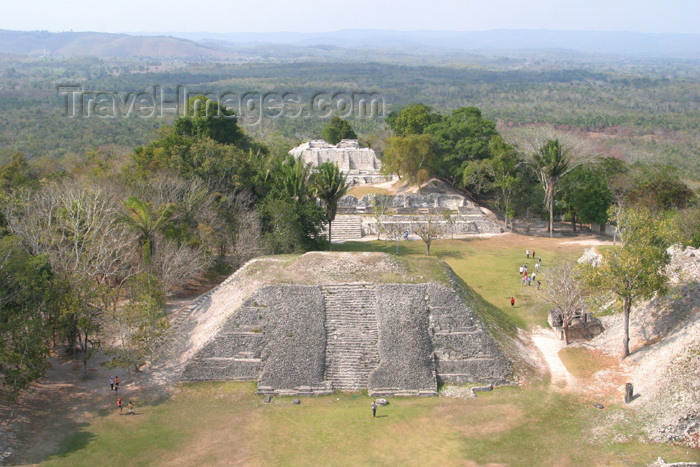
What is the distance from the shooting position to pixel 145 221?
29.3 metres

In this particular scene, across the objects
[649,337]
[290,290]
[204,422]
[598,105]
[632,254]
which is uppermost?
[598,105]

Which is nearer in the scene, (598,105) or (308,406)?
(308,406)

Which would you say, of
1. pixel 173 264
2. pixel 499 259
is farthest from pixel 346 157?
pixel 173 264

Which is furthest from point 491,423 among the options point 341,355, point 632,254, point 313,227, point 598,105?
point 598,105

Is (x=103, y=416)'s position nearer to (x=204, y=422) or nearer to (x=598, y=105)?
(x=204, y=422)

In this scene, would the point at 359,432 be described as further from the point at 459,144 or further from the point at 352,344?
the point at 459,144

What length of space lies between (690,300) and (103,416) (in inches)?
929

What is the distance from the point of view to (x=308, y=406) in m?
21.4

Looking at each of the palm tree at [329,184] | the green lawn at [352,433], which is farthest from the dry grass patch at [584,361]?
the palm tree at [329,184]

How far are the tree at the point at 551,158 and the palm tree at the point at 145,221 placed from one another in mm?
29335

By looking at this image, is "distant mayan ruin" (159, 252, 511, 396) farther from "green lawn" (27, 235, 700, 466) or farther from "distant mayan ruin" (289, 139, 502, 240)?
"distant mayan ruin" (289, 139, 502, 240)

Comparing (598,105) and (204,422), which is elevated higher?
(598,105)

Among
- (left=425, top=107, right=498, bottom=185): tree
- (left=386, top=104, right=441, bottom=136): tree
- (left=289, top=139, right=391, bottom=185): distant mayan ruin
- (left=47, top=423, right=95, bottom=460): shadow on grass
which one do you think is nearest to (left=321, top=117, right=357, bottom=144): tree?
(left=289, top=139, right=391, bottom=185): distant mayan ruin

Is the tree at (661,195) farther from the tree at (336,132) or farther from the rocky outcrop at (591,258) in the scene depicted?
the tree at (336,132)
